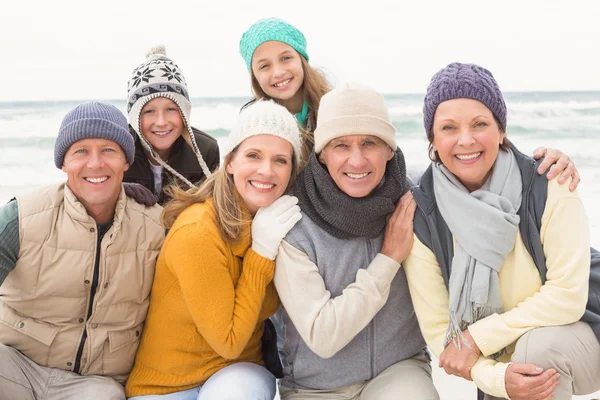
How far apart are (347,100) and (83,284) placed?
1380mm

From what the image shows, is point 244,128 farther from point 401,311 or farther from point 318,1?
point 318,1

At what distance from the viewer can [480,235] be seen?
2490 mm

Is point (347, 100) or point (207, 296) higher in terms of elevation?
point (347, 100)

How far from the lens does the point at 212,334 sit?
249 cm

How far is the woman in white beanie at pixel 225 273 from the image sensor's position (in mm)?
2490

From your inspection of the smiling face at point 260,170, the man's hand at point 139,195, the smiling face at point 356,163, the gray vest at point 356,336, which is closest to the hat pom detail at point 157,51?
the man's hand at point 139,195

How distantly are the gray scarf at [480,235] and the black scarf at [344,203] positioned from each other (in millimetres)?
232

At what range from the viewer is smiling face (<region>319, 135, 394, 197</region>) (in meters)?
2.62

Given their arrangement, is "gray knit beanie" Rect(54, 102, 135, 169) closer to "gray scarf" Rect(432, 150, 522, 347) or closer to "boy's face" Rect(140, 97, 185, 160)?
"boy's face" Rect(140, 97, 185, 160)

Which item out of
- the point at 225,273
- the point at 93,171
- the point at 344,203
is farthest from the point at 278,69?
the point at 225,273

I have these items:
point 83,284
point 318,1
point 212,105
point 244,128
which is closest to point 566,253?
point 244,128

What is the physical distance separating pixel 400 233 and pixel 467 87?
0.67m

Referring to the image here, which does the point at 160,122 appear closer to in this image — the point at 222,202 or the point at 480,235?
the point at 222,202

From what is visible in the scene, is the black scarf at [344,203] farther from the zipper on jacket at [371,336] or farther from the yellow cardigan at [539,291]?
the yellow cardigan at [539,291]
